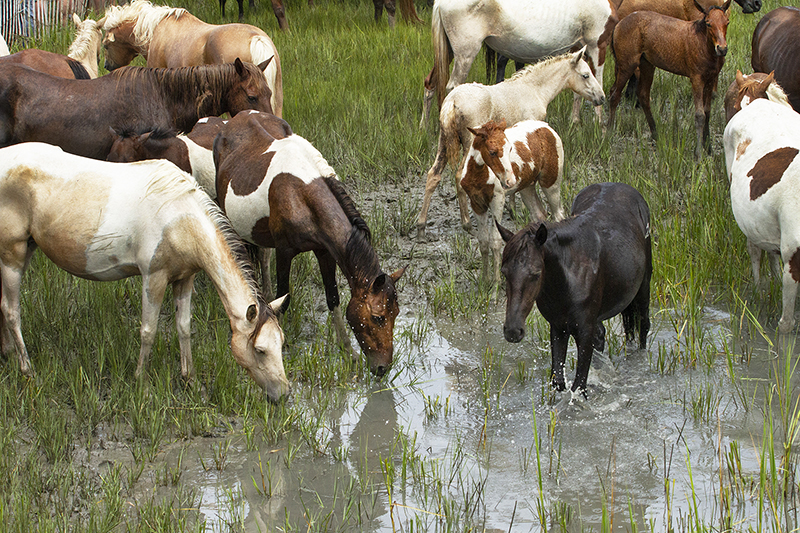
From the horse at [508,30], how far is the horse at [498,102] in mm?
1419

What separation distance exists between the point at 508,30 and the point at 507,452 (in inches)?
248

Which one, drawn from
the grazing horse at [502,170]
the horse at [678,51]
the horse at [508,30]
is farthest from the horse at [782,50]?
the grazing horse at [502,170]

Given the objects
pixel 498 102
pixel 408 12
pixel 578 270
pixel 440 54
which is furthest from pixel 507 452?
pixel 408 12

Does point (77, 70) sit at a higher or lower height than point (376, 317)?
higher

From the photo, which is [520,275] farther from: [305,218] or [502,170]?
[502,170]

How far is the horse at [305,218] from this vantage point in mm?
5395

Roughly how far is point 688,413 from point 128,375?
3612 mm

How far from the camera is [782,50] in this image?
29.3 ft

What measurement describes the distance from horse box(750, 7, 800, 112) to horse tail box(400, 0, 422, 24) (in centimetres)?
753

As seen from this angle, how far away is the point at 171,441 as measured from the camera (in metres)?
4.98

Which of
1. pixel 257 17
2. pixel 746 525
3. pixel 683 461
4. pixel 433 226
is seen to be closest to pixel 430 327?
pixel 433 226

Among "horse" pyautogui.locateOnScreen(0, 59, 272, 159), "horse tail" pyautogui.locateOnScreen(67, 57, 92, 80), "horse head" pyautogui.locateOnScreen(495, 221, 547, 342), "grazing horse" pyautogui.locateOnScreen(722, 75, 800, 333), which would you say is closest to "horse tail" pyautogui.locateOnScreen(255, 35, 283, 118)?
"horse" pyautogui.locateOnScreen(0, 59, 272, 159)

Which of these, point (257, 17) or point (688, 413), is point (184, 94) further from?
point (257, 17)

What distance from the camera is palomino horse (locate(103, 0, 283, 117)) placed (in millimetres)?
8977
